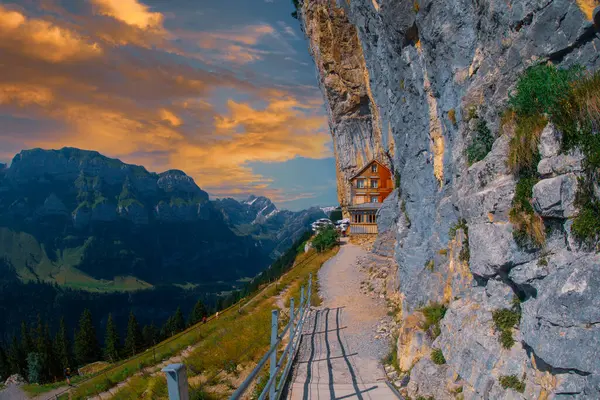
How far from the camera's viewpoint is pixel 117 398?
48.5ft

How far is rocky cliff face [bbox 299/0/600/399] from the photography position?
5.54 metres

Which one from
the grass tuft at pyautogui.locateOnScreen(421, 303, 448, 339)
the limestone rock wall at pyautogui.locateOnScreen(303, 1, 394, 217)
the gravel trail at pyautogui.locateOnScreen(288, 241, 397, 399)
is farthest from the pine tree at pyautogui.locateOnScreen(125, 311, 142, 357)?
the grass tuft at pyautogui.locateOnScreen(421, 303, 448, 339)

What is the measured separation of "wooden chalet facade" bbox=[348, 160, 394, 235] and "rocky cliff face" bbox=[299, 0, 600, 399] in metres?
36.6

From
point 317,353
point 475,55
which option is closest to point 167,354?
point 317,353

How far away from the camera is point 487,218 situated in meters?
7.53

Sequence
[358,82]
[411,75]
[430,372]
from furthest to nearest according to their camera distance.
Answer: [358,82] < [411,75] < [430,372]

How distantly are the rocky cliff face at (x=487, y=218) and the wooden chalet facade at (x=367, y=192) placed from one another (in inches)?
1439

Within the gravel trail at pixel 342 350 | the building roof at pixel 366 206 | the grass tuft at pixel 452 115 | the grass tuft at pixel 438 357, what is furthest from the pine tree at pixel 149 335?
the grass tuft at pixel 452 115

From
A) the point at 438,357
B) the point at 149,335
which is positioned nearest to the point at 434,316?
the point at 438,357

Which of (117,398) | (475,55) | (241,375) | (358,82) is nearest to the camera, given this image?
(475,55)

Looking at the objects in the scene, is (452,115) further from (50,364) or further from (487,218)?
(50,364)

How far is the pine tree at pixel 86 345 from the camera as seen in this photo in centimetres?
7769

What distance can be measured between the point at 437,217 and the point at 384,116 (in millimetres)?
16352

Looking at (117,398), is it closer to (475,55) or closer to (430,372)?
(430,372)
